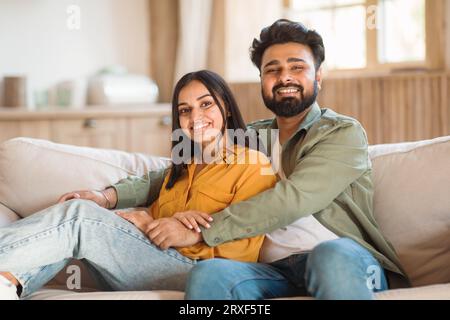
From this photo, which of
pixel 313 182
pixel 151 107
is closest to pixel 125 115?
pixel 151 107

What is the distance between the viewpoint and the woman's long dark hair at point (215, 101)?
1897 mm

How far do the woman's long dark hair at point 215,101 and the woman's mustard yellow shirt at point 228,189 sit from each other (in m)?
0.07

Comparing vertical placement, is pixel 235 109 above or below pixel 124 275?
above

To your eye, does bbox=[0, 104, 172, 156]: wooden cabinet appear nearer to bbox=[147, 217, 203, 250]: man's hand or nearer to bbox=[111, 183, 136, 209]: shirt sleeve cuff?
bbox=[111, 183, 136, 209]: shirt sleeve cuff

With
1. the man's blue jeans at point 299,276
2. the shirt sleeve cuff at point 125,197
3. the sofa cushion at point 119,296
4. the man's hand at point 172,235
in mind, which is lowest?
the sofa cushion at point 119,296

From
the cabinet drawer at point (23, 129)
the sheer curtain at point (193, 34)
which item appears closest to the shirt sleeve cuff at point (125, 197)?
the cabinet drawer at point (23, 129)

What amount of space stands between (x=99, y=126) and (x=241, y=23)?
3.77 ft

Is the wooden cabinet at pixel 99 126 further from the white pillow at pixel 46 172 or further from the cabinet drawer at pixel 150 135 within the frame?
the white pillow at pixel 46 172

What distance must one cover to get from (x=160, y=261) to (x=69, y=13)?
300 centimetres

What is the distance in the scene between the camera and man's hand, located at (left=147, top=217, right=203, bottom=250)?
1715 mm

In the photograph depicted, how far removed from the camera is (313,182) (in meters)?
1.73

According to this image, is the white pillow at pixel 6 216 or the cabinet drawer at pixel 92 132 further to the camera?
the cabinet drawer at pixel 92 132

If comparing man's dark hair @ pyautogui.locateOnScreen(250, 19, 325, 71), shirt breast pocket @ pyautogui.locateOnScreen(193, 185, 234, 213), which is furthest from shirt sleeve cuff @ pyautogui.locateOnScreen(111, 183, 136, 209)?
man's dark hair @ pyautogui.locateOnScreen(250, 19, 325, 71)

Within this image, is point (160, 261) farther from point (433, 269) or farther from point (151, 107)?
point (151, 107)
